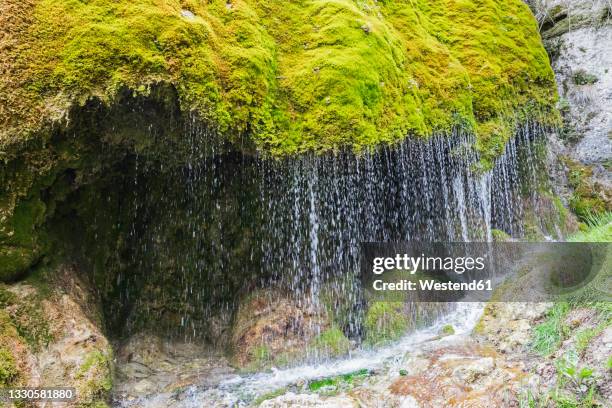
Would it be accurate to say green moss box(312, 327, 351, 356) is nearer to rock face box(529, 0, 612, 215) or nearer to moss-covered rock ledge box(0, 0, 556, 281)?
moss-covered rock ledge box(0, 0, 556, 281)

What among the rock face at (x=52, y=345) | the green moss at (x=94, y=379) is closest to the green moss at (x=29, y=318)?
the rock face at (x=52, y=345)

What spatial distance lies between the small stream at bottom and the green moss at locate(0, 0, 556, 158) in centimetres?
245

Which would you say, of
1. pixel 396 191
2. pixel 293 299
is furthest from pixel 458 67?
pixel 293 299

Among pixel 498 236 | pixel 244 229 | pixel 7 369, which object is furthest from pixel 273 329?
pixel 498 236

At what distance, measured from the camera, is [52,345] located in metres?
4.41

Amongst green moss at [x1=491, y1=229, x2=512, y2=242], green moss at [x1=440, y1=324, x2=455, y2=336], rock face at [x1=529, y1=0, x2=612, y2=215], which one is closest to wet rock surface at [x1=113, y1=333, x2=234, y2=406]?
green moss at [x1=440, y1=324, x2=455, y2=336]

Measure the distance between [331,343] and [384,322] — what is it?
0.84 meters

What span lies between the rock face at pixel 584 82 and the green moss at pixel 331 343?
787 centimetres

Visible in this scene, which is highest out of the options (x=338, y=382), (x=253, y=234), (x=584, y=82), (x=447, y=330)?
(x=584, y=82)

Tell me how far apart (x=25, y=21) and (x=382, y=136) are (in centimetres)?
372

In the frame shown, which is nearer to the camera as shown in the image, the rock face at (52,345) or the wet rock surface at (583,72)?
the rock face at (52,345)

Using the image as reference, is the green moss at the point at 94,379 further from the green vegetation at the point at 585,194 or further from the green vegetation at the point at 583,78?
the green vegetation at the point at 583,78

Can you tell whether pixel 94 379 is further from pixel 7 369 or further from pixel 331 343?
pixel 331 343

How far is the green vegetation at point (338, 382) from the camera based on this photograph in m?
4.73
